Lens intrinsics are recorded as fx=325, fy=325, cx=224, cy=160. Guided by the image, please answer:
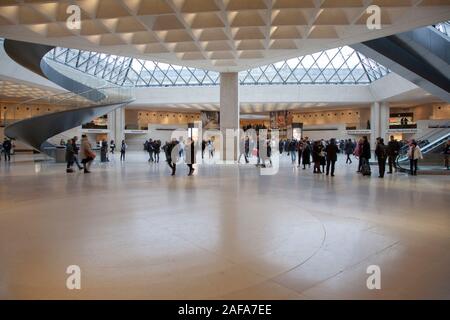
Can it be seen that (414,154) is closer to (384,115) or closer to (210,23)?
(210,23)

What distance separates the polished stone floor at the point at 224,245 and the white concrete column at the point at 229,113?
14050 mm

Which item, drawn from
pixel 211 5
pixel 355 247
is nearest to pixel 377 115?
pixel 211 5

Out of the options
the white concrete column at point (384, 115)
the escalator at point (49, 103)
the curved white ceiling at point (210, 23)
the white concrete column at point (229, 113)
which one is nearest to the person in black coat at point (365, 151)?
the curved white ceiling at point (210, 23)

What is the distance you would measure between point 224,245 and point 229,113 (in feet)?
61.2

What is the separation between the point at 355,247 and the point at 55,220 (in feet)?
17.2

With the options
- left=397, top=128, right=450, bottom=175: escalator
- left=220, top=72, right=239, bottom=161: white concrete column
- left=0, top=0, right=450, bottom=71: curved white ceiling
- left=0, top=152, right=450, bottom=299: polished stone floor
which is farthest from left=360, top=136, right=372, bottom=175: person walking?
left=220, top=72, right=239, bottom=161: white concrete column

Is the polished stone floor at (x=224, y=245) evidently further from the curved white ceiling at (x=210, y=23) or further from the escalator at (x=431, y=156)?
the escalator at (x=431, y=156)

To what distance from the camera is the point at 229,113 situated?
897 inches

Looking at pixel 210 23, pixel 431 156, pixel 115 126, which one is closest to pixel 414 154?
pixel 431 156

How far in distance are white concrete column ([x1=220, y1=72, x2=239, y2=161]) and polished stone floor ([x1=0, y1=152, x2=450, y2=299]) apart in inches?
553

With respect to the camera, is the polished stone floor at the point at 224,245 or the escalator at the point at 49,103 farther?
the escalator at the point at 49,103

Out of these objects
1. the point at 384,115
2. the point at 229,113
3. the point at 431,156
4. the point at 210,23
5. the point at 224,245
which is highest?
the point at 210,23

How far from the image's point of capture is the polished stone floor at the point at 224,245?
3.37 metres

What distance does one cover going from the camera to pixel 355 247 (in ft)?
15.2
